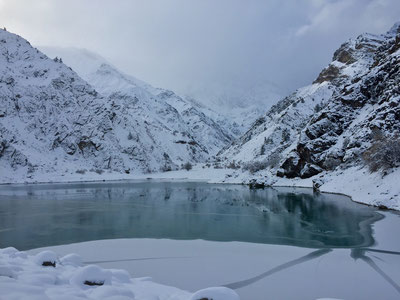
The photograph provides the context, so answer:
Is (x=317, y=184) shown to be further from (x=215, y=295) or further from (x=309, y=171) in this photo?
(x=215, y=295)

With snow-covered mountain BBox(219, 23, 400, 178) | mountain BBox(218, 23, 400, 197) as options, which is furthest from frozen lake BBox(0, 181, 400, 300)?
snow-covered mountain BBox(219, 23, 400, 178)

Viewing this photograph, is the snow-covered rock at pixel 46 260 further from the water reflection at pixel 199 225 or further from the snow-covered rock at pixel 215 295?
the water reflection at pixel 199 225

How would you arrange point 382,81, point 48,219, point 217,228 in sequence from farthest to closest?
point 382,81 → point 48,219 → point 217,228

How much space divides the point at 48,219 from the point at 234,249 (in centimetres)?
1444

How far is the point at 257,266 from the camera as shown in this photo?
10883 millimetres

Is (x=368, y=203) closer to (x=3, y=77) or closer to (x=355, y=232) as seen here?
(x=355, y=232)

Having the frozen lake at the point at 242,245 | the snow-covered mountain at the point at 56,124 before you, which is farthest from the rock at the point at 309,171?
the snow-covered mountain at the point at 56,124

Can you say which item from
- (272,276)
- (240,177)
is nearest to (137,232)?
(272,276)

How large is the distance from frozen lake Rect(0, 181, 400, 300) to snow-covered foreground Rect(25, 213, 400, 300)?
3 cm

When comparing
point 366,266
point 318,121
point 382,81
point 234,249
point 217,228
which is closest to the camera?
point 366,266

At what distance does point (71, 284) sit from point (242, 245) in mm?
8347

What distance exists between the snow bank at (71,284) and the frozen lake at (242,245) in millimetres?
1358

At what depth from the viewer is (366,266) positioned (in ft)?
35.3

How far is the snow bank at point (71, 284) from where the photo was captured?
644 cm
